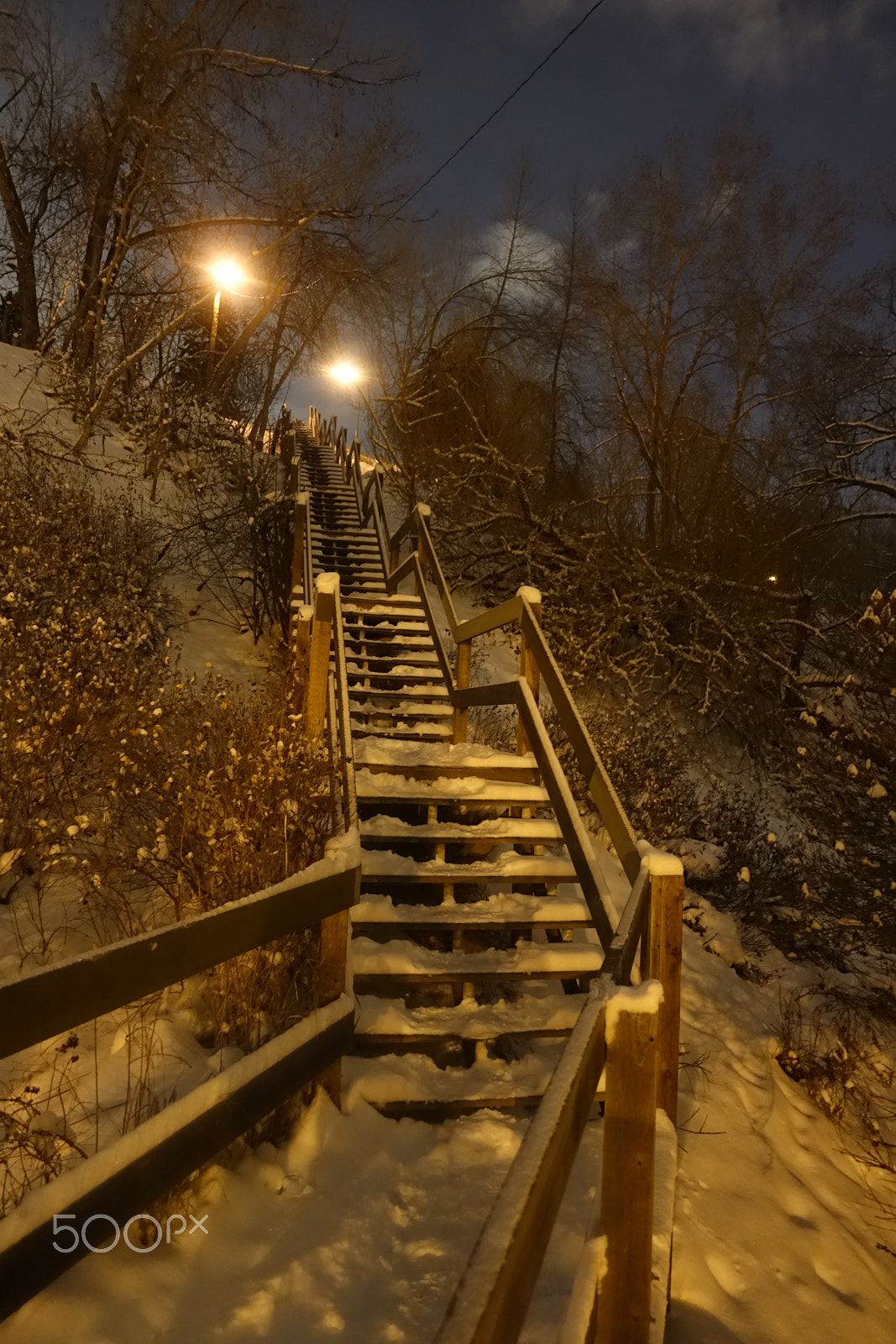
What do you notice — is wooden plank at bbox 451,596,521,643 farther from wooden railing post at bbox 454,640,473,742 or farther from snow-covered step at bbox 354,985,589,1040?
snow-covered step at bbox 354,985,589,1040

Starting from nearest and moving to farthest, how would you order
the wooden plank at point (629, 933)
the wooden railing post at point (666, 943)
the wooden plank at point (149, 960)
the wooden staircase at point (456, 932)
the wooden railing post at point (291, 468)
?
the wooden plank at point (149, 960), the wooden plank at point (629, 933), the wooden railing post at point (666, 943), the wooden staircase at point (456, 932), the wooden railing post at point (291, 468)

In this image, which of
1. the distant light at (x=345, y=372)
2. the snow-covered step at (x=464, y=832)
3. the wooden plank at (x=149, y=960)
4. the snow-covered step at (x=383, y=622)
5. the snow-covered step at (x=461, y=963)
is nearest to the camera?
the wooden plank at (x=149, y=960)

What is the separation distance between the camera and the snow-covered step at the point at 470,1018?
346cm

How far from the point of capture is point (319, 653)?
575 cm

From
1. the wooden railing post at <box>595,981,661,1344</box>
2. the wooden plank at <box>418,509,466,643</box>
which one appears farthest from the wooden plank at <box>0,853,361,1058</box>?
the wooden plank at <box>418,509,466,643</box>

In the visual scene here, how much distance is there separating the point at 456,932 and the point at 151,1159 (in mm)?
2651

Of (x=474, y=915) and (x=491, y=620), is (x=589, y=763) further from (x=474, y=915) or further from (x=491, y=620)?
(x=491, y=620)

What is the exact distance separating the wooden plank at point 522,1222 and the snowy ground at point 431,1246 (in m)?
1.11

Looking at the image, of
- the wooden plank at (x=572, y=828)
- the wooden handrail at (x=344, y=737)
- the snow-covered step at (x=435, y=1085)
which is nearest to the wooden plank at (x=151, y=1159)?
the snow-covered step at (x=435, y=1085)

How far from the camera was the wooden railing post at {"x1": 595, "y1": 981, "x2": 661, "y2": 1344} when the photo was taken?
1.83 meters

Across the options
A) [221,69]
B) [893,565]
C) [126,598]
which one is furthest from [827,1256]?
[221,69]

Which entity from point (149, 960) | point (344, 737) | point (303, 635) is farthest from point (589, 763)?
point (303, 635)

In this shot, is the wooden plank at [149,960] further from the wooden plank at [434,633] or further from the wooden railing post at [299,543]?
the wooden railing post at [299,543]

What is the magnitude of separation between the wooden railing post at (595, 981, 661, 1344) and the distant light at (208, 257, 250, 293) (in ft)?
49.0
